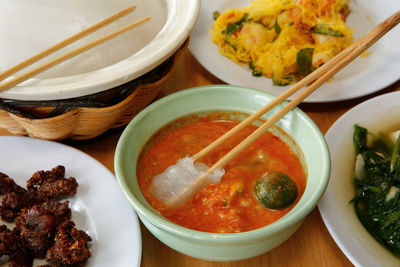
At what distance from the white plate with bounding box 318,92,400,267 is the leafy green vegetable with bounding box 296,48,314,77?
346mm

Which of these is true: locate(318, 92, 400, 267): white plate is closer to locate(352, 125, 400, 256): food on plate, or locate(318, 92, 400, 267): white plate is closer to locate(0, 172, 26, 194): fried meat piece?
locate(352, 125, 400, 256): food on plate

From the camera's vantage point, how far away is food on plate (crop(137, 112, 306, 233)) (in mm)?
1220

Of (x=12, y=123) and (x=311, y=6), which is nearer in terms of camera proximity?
(x=12, y=123)

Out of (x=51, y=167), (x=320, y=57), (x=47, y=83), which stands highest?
(x=47, y=83)

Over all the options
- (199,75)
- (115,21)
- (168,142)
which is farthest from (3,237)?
(199,75)

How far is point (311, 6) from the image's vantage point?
2.08m

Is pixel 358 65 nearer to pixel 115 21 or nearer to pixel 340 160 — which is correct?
pixel 340 160

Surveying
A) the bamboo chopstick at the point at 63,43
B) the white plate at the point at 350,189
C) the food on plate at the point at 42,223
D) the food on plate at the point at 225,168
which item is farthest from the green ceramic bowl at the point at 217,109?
the bamboo chopstick at the point at 63,43

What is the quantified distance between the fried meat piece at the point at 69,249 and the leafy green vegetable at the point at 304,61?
1189 millimetres

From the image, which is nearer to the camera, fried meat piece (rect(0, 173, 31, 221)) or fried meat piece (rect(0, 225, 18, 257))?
fried meat piece (rect(0, 225, 18, 257))

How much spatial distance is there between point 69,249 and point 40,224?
6.0 inches

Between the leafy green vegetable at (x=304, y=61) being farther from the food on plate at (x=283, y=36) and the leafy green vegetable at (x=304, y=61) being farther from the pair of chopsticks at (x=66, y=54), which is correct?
the pair of chopsticks at (x=66, y=54)

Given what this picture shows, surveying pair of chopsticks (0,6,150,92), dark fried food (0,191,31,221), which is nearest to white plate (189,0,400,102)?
pair of chopsticks (0,6,150,92)

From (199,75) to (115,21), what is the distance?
577 mm
